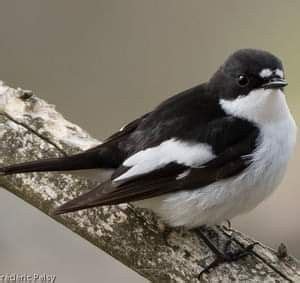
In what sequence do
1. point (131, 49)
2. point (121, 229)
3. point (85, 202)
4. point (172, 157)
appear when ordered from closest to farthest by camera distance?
point (85, 202)
point (172, 157)
point (121, 229)
point (131, 49)

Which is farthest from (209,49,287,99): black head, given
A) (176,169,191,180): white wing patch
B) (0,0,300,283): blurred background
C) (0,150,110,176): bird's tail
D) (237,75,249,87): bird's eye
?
(0,0,300,283): blurred background

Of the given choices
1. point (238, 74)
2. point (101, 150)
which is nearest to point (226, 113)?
point (238, 74)

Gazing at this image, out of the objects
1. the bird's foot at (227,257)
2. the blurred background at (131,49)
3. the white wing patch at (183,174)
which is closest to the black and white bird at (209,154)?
the white wing patch at (183,174)

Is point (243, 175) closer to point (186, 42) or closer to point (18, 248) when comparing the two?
point (18, 248)

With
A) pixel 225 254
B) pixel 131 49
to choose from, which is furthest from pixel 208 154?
pixel 131 49

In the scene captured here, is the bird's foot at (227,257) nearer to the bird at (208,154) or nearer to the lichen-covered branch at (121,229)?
the lichen-covered branch at (121,229)

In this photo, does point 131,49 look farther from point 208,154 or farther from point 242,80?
point 208,154

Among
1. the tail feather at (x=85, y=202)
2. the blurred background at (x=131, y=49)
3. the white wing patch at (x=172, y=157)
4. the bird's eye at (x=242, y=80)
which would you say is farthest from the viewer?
the blurred background at (x=131, y=49)
